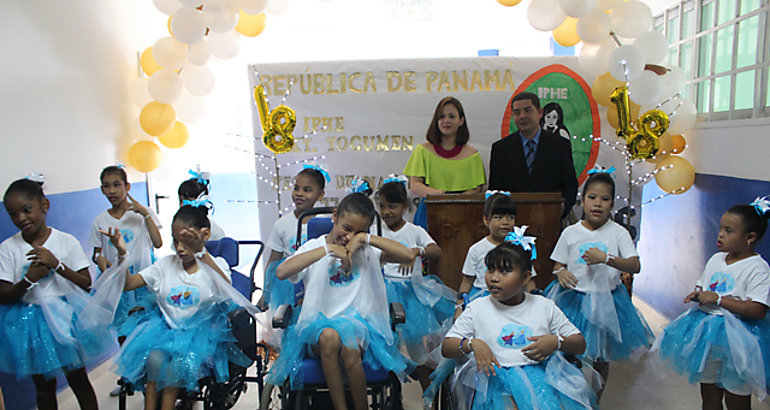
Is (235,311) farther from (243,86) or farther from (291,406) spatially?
(243,86)

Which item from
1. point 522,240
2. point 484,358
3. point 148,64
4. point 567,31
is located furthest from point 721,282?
point 148,64

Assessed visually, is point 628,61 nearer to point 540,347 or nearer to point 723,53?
point 723,53

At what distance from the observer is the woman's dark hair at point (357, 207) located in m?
2.73

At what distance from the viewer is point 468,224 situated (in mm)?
3777

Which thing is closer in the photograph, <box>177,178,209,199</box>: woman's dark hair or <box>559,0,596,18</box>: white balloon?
<box>177,178,209,199</box>: woman's dark hair

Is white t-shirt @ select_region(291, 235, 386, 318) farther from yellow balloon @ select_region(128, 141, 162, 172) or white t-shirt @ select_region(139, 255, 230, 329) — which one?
yellow balloon @ select_region(128, 141, 162, 172)

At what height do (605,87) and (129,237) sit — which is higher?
(605,87)

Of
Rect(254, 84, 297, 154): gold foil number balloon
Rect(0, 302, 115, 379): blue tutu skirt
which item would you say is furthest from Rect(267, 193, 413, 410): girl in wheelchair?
Rect(254, 84, 297, 154): gold foil number balloon

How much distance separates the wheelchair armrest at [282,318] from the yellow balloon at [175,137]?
258 centimetres

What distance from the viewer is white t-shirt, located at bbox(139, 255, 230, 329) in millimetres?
2781

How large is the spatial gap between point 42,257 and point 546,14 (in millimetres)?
3853

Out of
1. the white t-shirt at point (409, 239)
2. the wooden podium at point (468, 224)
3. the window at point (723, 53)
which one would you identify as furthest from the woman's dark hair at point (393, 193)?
the window at point (723, 53)

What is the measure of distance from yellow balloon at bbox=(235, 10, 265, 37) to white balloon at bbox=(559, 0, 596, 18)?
252 centimetres

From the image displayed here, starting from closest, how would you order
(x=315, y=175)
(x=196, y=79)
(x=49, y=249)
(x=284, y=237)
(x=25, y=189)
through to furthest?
Result: (x=25, y=189), (x=49, y=249), (x=284, y=237), (x=315, y=175), (x=196, y=79)
